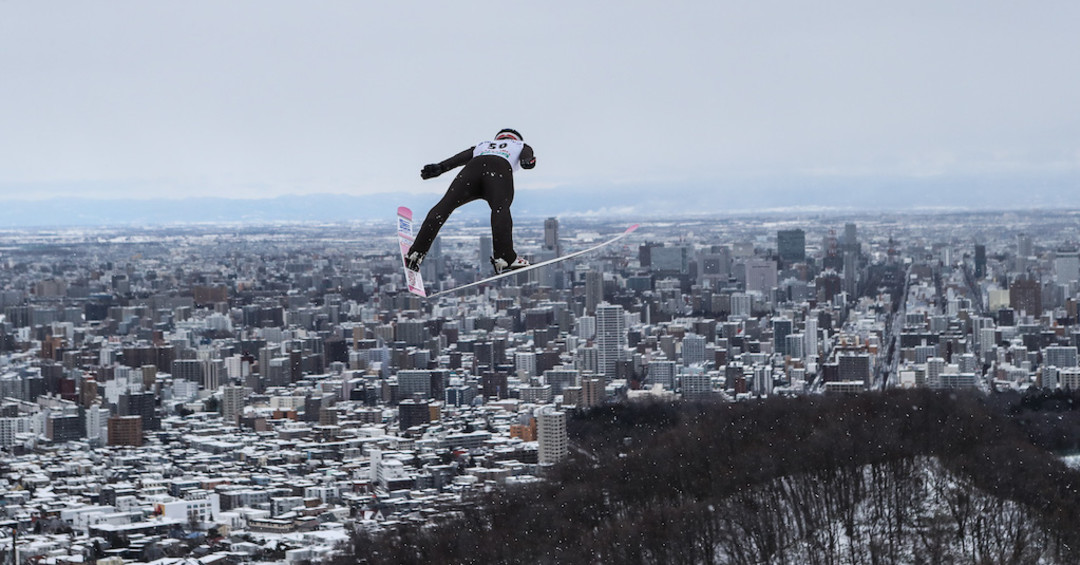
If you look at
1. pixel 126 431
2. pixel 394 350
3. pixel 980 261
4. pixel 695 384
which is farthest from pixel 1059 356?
pixel 980 261

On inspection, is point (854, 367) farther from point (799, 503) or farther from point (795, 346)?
point (799, 503)

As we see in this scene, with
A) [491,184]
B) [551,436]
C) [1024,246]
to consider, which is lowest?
[1024,246]

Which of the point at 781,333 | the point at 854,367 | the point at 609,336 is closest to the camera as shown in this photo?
the point at 854,367

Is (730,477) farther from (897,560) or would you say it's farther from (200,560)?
(200,560)

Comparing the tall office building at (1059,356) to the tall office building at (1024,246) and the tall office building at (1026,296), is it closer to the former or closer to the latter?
the tall office building at (1026,296)

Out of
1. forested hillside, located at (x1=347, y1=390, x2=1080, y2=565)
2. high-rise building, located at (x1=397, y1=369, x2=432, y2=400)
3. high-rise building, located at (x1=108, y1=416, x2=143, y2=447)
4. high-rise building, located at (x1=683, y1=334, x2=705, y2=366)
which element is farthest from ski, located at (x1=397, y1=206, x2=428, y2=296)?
high-rise building, located at (x1=683, y1=334, x2=705, y2=366)

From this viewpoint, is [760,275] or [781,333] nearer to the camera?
[781,333]

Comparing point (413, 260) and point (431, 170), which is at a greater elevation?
point (431, 170)

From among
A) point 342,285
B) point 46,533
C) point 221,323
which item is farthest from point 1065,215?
point 46,533
